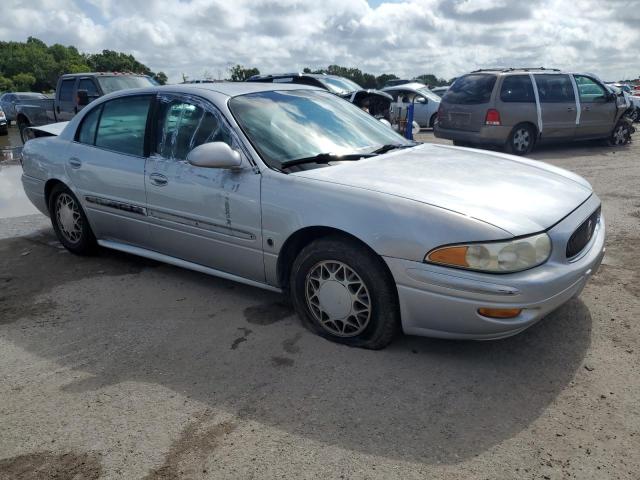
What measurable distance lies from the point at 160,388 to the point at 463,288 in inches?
66.6

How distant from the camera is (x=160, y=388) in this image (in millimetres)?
2924

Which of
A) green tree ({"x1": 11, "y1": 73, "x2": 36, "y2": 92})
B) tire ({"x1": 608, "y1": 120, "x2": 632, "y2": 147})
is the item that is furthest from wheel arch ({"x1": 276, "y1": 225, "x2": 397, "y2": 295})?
green tree ({"x1": 11, "y1": 73, "x2": 36, "y2": 92})

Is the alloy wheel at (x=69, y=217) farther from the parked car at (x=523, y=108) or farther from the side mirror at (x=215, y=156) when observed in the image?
the parked car at (x=523, y=108)

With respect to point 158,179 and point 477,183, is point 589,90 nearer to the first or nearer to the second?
point 477,183

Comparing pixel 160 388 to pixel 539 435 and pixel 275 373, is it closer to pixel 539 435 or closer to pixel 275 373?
pixel 275 373

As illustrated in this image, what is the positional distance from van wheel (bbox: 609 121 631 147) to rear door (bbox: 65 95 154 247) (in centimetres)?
1096

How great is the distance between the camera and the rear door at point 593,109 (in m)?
11.1

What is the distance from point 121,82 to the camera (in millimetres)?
12344

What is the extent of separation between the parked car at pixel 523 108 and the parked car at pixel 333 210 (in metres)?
6.63

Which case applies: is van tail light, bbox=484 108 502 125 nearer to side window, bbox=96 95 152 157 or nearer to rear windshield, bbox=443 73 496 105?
rear windshield, bbox=443 73 496 105

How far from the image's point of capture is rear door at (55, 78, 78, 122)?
1245cm

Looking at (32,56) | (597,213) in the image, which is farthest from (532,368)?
(32,56)

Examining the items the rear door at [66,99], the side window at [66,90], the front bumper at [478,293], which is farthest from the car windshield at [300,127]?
the side window at [66,90]

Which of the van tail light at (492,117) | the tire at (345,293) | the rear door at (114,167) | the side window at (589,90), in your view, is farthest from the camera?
the side window at (589,90)
